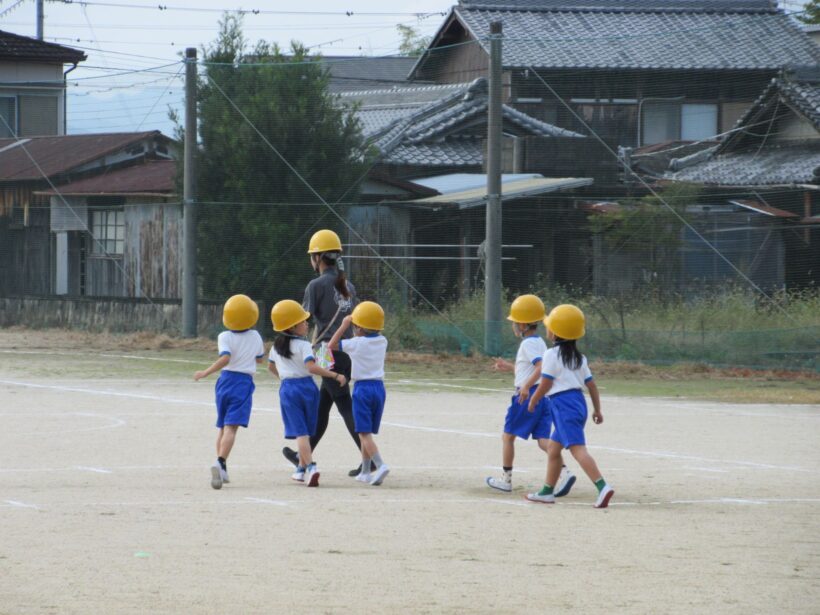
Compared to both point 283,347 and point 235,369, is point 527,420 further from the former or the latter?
point 235,369

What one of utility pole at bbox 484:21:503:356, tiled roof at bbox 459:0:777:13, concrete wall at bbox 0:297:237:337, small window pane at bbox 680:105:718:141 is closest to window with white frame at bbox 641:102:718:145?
small window pane at bbox 680:105:718:141

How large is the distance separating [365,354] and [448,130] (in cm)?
2277

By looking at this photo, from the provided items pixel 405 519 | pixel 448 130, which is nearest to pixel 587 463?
pixel 405 519

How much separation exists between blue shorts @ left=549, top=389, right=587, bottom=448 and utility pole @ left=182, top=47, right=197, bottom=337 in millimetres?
16872

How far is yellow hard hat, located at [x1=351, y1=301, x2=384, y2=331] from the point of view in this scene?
10.9m

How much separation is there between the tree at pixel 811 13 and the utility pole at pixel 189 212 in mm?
28640

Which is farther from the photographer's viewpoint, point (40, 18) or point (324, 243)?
point (40, 18)

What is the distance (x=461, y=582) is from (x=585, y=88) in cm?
Answer: 3089

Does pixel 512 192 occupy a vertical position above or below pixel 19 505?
above

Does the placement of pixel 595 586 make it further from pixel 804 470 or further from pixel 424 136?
pixel 424 136

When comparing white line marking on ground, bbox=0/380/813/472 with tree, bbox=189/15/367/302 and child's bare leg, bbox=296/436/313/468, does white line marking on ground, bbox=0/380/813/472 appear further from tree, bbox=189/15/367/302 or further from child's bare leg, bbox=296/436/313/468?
tree, bbox=189/15/367/302

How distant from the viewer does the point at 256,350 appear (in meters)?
10.9

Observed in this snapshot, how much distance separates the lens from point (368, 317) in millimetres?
10875

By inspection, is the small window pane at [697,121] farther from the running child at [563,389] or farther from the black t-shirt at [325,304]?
the running child at [563,389]
